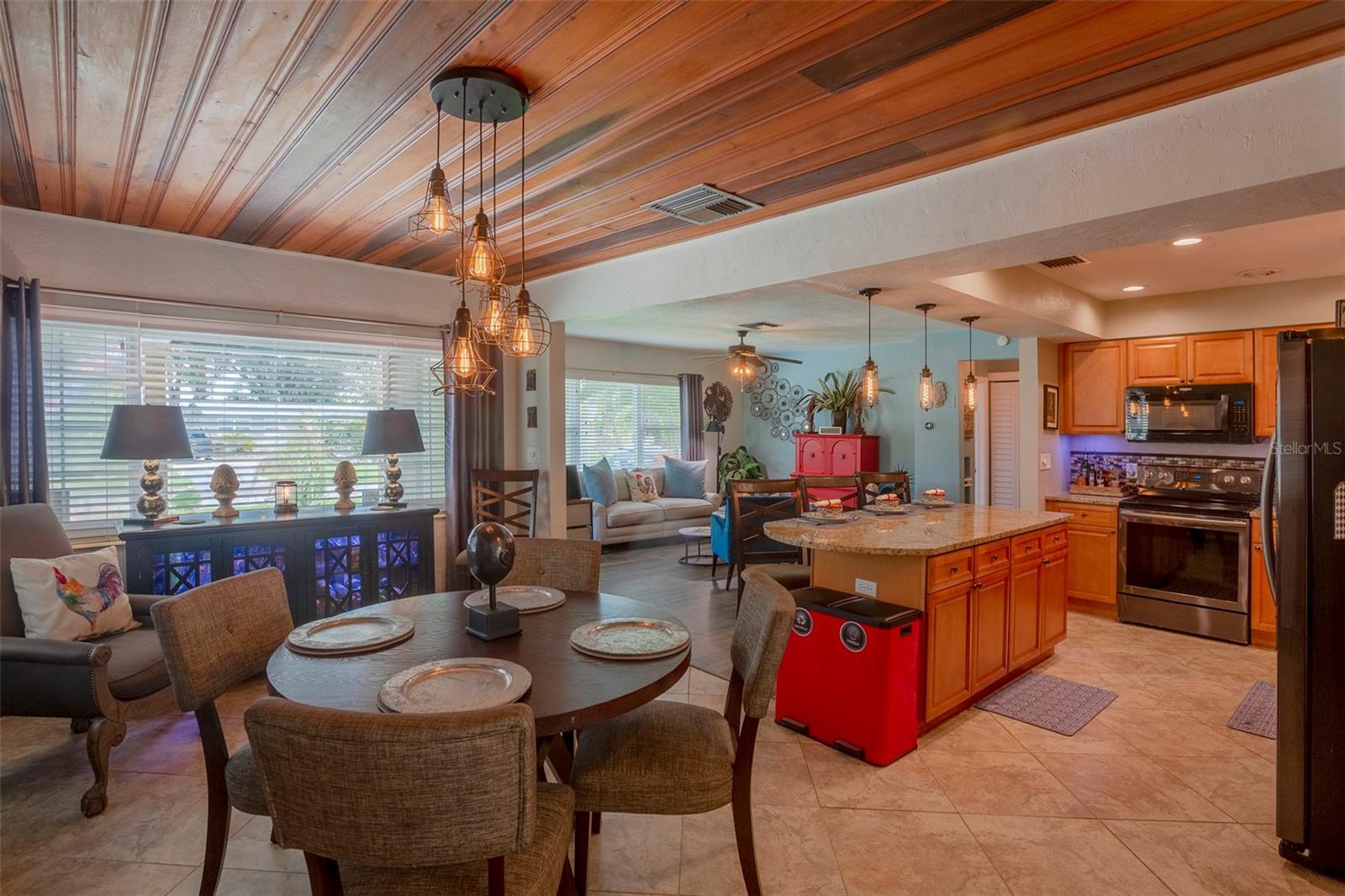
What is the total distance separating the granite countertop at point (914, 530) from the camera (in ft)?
9.18

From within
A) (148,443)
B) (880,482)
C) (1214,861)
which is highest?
(148,443)

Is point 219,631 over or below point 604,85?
below

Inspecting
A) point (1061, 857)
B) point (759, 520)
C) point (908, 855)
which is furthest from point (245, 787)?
point (759, 520)

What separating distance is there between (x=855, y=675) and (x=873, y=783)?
404 mm

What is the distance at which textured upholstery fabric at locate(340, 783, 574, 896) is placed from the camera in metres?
1.30

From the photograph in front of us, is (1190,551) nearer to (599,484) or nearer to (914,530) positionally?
(914,530)

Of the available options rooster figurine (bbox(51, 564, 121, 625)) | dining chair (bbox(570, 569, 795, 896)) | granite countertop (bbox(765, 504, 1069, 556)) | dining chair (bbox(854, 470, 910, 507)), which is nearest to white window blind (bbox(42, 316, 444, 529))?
rooster figurine (bbox(51, 564, 121, 625))

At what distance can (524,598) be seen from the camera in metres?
2.34

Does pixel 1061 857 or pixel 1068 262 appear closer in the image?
pixel 1061 857

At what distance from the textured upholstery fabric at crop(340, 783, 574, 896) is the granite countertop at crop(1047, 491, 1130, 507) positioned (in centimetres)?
471

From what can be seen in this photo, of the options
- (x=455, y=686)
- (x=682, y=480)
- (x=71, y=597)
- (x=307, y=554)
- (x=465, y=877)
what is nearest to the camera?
(x=465, y=877)

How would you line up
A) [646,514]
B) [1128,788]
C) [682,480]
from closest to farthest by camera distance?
[1128,788], [646,514], [682,480]

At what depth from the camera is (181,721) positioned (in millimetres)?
3113

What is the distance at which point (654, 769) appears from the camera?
178 centimetres
